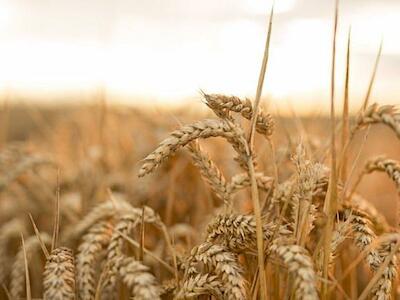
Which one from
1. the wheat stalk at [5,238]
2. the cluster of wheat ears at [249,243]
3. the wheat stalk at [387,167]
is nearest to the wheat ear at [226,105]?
the cluster of wheat ears at [249,243]

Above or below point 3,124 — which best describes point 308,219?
above

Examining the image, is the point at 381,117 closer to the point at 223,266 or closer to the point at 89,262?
the point at 223,266

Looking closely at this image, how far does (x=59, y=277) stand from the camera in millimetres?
1172

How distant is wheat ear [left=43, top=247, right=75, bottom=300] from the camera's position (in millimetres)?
1161

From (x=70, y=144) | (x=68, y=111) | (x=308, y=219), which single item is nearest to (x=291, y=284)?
(x=308, y=219)

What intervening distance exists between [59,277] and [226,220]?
0.27 m

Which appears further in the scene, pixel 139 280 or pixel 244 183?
pixel 244 183

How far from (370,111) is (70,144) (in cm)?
229

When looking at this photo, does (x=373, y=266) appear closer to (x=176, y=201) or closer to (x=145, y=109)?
(x=176, y=201)

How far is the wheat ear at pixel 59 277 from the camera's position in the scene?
116cm

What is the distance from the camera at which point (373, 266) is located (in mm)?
1247

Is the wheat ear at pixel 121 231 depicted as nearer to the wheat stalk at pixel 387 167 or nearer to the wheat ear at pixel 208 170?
the wheat ear at pixel 208 170

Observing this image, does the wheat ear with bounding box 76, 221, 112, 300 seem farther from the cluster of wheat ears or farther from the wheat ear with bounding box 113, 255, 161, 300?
the wheat ear with bounding box 113, 255, 161, 300

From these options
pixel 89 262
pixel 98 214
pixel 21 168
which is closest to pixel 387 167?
pixel 89 262
